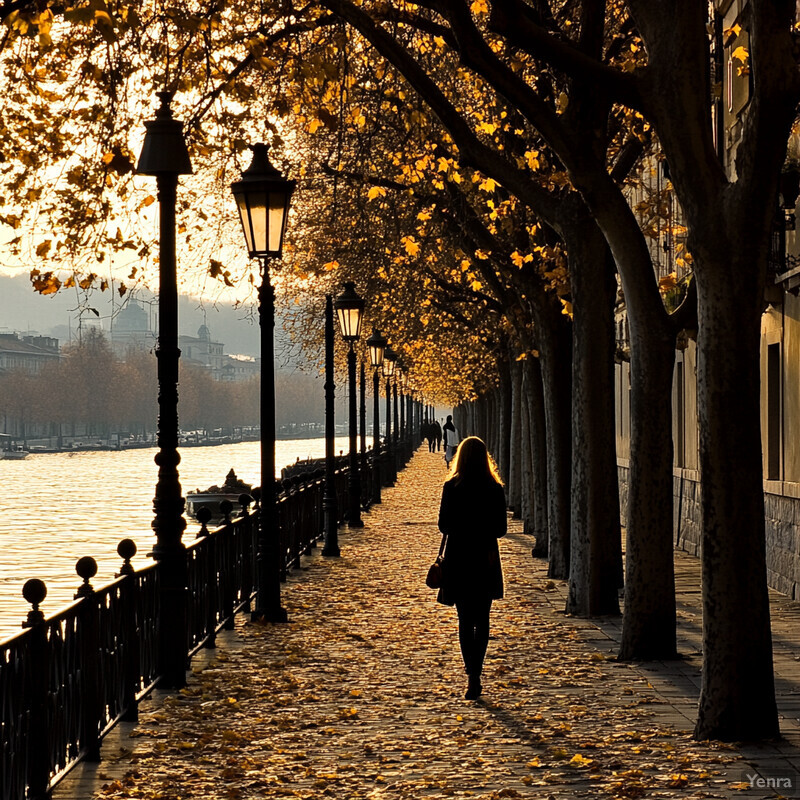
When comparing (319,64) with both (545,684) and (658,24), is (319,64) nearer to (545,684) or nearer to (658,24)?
(658,24)

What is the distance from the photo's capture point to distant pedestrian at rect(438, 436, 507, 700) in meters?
10.6

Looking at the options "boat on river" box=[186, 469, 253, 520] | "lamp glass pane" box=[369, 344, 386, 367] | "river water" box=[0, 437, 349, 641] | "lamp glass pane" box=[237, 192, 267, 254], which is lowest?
"river water" box=[0, 437, 349, 641]

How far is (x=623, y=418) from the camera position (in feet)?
127

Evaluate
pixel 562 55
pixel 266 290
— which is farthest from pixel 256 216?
pixel 562 55

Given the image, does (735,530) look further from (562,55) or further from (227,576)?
(227,576)

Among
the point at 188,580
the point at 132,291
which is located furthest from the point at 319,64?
the point at 188,580

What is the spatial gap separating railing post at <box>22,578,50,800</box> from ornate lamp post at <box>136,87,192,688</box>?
11.4 feet

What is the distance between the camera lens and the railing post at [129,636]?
9.44 m

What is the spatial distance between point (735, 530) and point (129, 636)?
378 cm

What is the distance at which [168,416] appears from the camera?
444 inches

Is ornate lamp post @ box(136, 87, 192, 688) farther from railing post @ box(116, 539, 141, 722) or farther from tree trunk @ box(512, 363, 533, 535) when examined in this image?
tree trunk @ box(512, 363, 533, 535)

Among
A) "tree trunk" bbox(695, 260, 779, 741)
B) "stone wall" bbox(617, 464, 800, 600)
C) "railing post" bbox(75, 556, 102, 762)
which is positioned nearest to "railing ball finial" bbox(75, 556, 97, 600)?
"railing post" bbox(75, 556, 102, 762)

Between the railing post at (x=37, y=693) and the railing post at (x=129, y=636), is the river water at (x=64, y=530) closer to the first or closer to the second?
the railing post at (x=129, y=636)

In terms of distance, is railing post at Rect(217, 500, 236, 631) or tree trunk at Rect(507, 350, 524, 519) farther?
tree trunk at Rect(507, 350, 524, 519)
